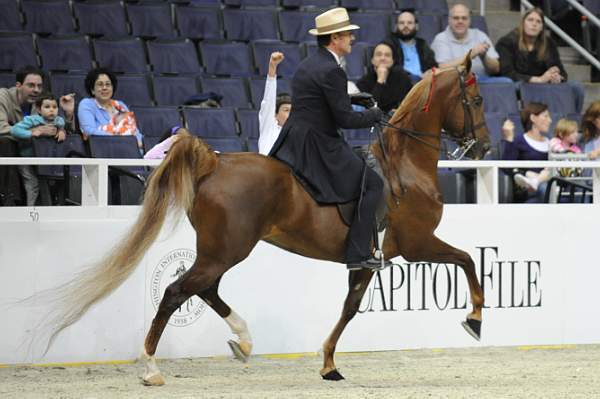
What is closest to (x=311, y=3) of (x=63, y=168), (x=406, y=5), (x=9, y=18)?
(x=406, y=5)

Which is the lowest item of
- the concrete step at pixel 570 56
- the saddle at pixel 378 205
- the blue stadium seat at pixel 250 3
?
the saddle at pixel 378 205

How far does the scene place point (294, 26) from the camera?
1277 cm

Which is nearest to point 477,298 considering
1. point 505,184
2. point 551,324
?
point 551,324

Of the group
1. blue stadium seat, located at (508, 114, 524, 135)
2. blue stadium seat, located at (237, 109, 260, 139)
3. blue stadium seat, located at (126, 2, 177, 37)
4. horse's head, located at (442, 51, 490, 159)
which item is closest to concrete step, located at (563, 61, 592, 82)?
blue stadium seat, located at (508, 114, 524, 135)

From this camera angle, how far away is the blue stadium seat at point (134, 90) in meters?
11.1

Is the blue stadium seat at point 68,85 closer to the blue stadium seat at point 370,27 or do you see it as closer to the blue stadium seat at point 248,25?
the blue stadium seat at point 248,25

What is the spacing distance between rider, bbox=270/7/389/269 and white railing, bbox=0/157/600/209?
135cm

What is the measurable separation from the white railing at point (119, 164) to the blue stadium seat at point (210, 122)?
8.71 ft

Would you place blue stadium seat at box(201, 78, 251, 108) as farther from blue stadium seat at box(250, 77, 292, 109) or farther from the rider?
the rider

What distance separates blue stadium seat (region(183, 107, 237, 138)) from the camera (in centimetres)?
1070

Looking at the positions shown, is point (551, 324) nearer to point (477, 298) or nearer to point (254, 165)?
point (477, 298)

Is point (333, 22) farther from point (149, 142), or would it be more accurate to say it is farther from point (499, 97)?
point (499, 97)

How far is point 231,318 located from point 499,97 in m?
6.28

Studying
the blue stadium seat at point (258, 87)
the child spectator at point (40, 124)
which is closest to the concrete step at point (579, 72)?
the blue stadium seat at point (258, 87)
